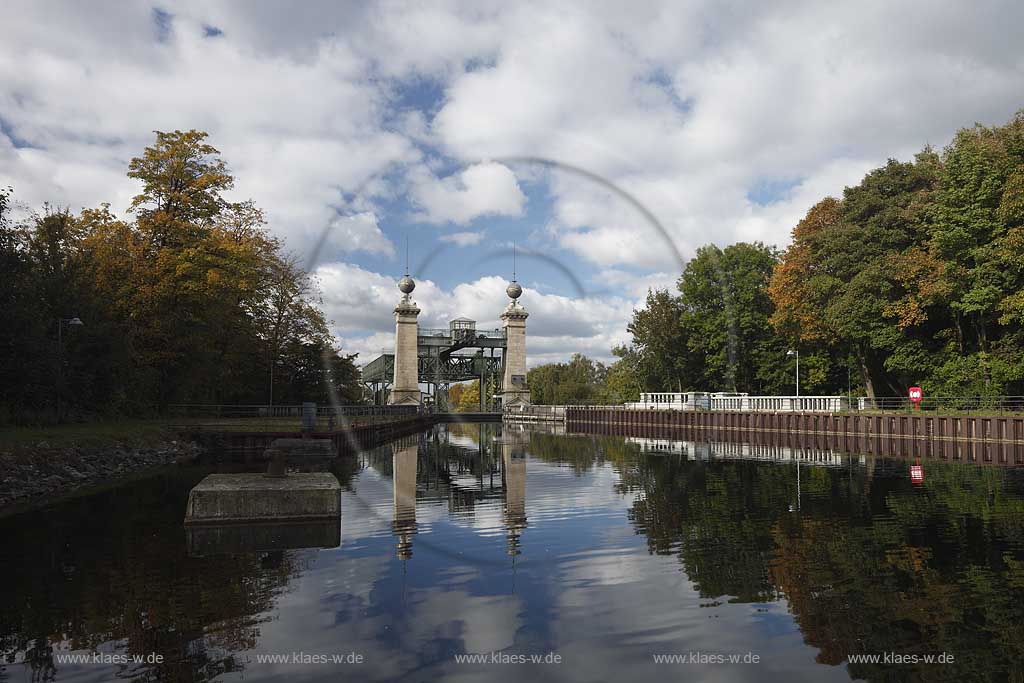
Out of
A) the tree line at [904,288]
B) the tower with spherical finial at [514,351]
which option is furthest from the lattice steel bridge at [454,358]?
the tree line at [904,288]

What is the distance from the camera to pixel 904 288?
167 ft

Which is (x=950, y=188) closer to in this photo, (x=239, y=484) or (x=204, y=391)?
(x=239, y=484)

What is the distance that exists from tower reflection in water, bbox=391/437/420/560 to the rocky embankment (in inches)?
398

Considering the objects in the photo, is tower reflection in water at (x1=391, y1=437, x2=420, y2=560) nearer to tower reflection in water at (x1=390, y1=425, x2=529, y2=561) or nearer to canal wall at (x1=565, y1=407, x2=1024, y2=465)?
tower reflection in water at (x1=390, y1=425, x2=529, y2=561)

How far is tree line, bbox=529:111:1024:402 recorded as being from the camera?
4441 centimetres

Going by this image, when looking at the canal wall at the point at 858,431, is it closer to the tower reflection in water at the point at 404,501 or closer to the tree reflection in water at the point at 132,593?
the tower reflection in water at the point at 404,501

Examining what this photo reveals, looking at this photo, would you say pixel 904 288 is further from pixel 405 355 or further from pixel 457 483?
pixel 405 355

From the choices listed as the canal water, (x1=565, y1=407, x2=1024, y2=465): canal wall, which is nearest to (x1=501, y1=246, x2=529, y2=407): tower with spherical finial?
(x1=565, y1=407, x2=1024, y2=465): canal wall

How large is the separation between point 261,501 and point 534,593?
322 inches

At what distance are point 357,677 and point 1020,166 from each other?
48263mm

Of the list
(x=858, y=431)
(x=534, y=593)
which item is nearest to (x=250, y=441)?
(x=534, y=593)

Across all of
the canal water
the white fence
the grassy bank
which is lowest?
the canal water

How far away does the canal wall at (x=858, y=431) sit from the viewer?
3866cm

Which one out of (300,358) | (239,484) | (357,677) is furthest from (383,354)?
(357,677)
